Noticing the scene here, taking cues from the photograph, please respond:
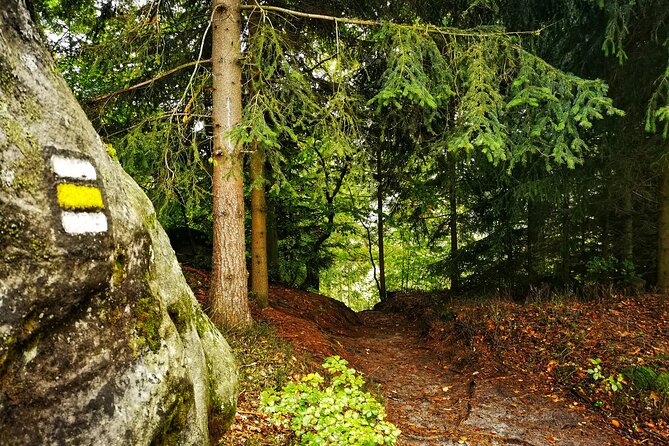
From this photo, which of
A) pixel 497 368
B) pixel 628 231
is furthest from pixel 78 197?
pixel 628 231

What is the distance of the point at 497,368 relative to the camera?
21.9 feet

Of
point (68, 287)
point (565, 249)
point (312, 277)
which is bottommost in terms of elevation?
point (312, 277)

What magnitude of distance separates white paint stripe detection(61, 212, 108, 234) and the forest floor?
2398 mm

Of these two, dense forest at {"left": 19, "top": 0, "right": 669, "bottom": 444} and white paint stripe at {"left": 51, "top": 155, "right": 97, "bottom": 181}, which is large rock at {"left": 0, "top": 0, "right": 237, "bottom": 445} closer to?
white paint stripe at {"left": 51, "top": 155, "right": 97, "bottom": 181}

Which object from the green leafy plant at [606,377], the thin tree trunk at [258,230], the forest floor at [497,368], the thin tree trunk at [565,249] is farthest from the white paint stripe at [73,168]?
the thin tree trunk at [565,249]

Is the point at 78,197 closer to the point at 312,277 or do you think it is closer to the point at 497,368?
the point at 497,368

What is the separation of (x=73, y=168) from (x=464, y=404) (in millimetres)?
5565

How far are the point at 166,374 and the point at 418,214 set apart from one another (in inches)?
441

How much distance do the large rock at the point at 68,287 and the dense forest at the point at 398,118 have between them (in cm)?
64

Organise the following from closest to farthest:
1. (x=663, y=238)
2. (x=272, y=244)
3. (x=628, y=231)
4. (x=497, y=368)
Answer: (x=497, y=368)
(x=663, y=238)
(x=628, y=231)
(x=272, y=244)

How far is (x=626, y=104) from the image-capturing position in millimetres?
7930

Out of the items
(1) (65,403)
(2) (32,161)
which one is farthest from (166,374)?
(2) (32,161)

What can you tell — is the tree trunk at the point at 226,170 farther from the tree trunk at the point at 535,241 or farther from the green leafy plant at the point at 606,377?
the tree trunk at the point at 535,241

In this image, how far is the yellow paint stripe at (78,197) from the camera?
1.97m
